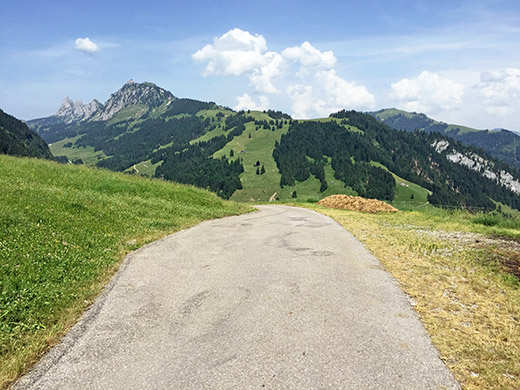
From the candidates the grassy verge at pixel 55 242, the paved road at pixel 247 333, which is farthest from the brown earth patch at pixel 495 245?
the grassy verge at pixel 55 242

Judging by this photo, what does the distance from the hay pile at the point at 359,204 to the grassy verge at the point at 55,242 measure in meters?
18.7

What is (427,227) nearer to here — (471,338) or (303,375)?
(471,338)

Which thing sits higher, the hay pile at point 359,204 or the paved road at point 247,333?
the paved road at point 247,333

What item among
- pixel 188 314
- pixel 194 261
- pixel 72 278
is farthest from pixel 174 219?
pixel 188 314

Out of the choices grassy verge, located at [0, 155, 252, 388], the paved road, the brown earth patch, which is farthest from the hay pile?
the paved road

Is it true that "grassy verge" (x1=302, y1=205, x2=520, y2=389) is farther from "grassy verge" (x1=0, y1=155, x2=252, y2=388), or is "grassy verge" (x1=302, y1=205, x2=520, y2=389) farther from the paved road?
"grassy verge" (x1=0, y1=155, x2=252, y2=388)

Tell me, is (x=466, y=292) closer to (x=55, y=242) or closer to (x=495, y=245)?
(x=495, y=245)

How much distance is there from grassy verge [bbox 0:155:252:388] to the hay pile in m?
18.7

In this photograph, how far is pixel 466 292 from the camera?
8484mm

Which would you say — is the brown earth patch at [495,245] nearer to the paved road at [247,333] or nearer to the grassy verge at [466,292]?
the grassy verge at [466,292]

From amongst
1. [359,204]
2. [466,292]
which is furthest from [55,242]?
[359,204]

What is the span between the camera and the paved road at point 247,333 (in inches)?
197

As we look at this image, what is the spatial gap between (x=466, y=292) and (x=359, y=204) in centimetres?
2872

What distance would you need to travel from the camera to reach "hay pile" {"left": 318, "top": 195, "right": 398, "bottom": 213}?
33.7m
